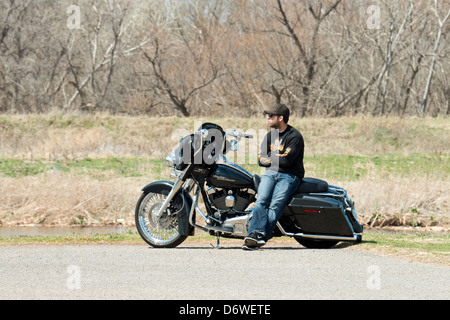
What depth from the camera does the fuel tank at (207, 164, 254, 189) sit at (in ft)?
36.1

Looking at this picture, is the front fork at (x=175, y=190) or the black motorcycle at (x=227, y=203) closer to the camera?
the black motorcycle at (x=227, y=203)

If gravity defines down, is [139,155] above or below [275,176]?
below

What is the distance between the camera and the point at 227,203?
36.4 feet

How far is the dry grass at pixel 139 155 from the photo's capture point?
18.0m

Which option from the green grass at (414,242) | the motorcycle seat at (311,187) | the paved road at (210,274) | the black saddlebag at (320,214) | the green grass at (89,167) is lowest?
the green grass at (89,167)

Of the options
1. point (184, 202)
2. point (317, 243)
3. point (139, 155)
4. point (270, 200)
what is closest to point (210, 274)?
point (270, 200)

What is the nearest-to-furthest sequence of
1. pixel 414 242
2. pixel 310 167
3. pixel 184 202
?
pixel 184 202, pixel 414 242, pixel 310 167

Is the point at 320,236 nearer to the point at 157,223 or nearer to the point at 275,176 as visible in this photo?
the point at 275,176

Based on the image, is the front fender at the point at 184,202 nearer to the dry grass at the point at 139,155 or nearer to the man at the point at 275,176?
the dry grass at the point at 139,155

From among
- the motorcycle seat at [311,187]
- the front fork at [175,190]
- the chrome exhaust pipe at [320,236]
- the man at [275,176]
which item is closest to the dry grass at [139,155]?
the front fork at [175,190]

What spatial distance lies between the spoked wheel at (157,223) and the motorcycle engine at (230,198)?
563mm

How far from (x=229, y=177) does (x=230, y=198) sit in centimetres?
30

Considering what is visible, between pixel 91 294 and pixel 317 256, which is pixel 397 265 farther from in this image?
pixel 91 294

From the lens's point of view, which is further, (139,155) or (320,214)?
(139,155)
